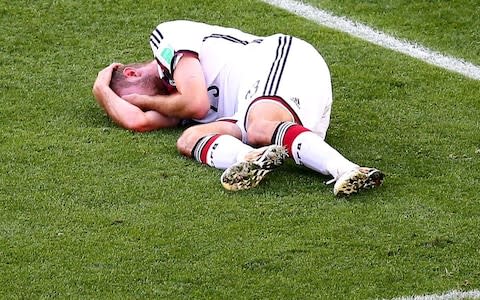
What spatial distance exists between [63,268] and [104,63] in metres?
2.97

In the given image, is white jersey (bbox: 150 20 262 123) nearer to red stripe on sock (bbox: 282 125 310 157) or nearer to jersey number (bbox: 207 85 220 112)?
jersey number (bbox: 207 85 220 112)

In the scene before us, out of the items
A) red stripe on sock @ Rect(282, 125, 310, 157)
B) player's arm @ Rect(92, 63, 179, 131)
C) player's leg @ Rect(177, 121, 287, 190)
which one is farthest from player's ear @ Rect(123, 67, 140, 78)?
Answer: red stripe on sock @ Rect(282, 125, 310, 157)

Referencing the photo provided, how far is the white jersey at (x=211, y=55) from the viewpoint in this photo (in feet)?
21.5

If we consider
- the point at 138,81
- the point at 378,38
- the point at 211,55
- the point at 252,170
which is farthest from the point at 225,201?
the point at 378,38

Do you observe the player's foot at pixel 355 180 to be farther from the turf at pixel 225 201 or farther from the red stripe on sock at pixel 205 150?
the red stripe on sock at pixel 205 150

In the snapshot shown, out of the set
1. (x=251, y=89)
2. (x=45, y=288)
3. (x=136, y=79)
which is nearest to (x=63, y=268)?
(x=45, y=288)

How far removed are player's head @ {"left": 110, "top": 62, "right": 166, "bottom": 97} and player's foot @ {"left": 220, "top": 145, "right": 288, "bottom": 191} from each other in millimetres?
1172

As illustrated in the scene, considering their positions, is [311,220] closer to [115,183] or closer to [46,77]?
[115,183]

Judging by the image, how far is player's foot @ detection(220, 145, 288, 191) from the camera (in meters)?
5.73

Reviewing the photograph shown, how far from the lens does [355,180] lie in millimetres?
5586

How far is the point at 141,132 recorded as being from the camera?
6.63 meters

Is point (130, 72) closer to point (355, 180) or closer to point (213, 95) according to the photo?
point (213, 95)

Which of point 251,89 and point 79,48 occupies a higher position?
point 251,89

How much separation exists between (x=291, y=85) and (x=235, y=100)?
417 mm
